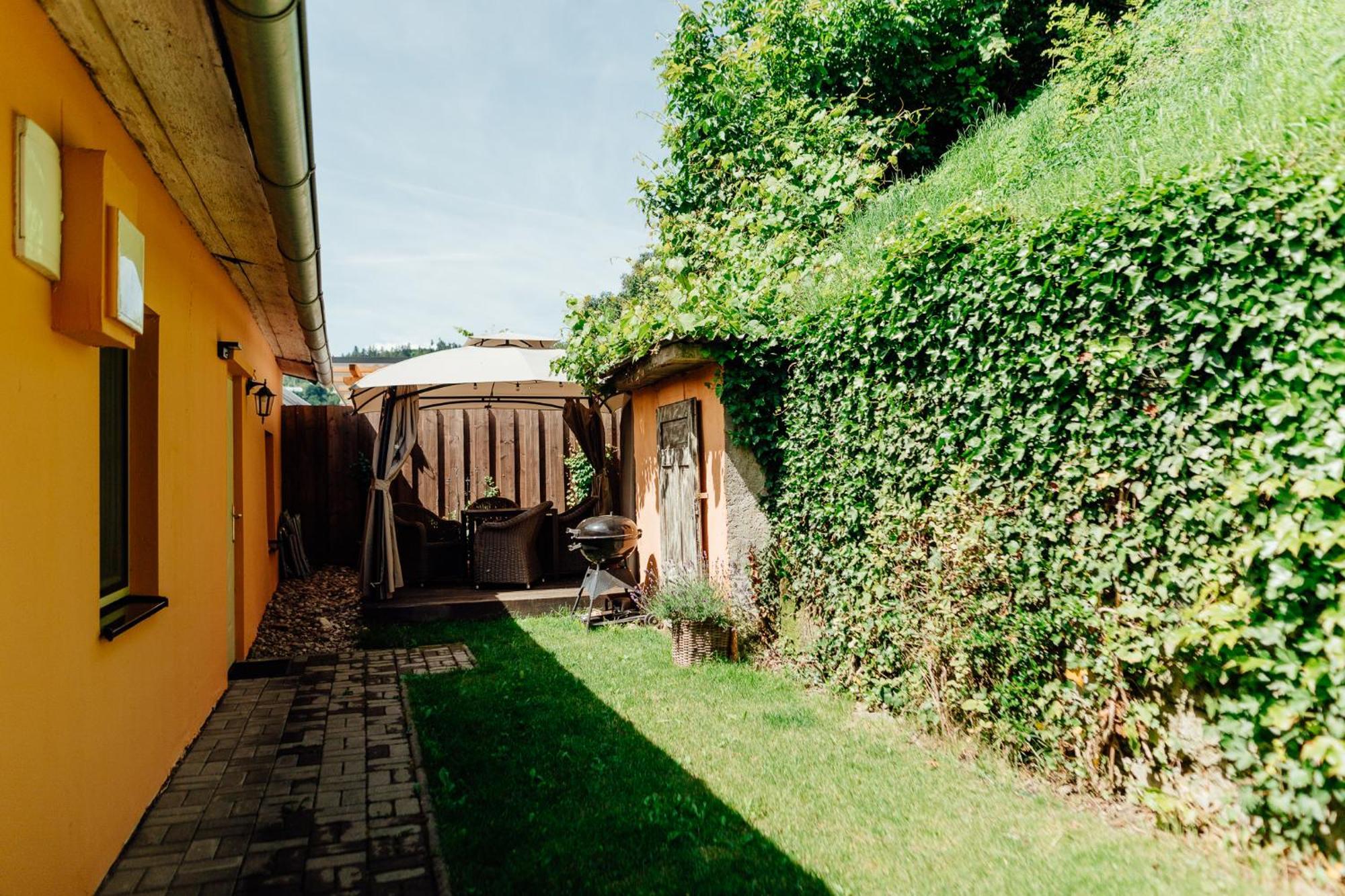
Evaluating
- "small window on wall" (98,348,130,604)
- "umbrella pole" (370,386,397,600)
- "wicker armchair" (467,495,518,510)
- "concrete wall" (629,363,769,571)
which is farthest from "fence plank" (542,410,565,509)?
"small window on wall" (98,348,130,604)

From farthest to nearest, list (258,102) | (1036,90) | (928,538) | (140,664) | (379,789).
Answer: (1036,90)
(928,538)
(379,789)
(140,664)
(258,102)

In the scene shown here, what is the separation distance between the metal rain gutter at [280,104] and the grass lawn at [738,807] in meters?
3.13

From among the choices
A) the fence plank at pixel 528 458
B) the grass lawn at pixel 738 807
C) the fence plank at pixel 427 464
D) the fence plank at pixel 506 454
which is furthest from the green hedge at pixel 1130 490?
the fence plank at pixel 427 464

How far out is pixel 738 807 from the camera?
3.84 meters

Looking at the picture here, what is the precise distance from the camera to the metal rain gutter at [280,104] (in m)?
2.50

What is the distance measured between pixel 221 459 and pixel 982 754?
18.5 ft

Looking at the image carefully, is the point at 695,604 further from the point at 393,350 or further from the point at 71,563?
the point at 393,350

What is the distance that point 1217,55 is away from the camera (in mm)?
7551

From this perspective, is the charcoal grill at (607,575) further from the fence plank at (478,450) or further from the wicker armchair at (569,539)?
the fence plank at (478,450)

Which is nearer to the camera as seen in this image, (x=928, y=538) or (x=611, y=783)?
(x=611, y=783)

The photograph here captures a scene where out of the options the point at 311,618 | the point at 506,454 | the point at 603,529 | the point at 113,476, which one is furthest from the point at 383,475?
the point at 113,476

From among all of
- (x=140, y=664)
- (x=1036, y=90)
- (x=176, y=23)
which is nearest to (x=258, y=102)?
(x=176, y=23)

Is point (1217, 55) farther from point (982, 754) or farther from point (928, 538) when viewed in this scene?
point (982, 754)

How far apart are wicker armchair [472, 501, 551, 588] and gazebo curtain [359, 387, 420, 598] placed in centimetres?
103
